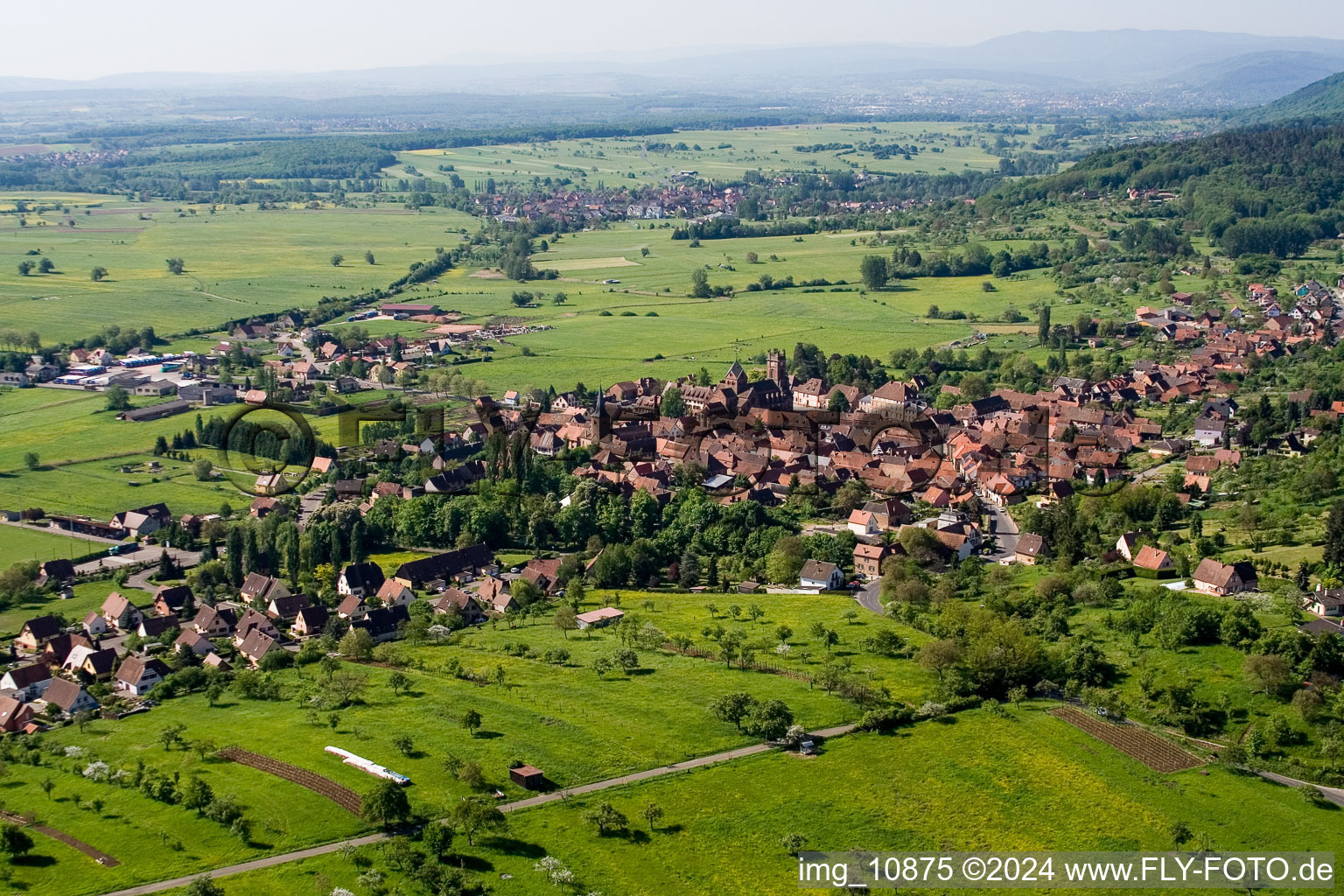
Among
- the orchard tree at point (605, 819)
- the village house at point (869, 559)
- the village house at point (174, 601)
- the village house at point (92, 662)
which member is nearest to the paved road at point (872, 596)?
the village house at point (869, 559)

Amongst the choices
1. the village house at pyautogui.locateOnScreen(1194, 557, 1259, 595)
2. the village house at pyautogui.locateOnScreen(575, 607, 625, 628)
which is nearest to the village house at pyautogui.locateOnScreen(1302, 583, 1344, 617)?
the village house at pyautogui.locateOnScreen(1194, 557, 1259, 595)

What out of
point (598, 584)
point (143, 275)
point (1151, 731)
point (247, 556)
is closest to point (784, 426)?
point (598, 584)

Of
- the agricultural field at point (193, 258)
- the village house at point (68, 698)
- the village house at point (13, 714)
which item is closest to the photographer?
the village house at point (13, 714)

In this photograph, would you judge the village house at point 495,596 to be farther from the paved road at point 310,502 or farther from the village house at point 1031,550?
the village house at point 1031,550

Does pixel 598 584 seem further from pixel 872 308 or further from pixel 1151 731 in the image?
pixel 872 308

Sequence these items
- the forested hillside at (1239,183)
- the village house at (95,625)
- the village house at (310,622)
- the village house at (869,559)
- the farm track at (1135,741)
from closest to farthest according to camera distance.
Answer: the farm track at (1135,741) < the village house at (95,625) < the village house at (310,622) < the village house at (869,559) < the forested hillside at (1239,183)

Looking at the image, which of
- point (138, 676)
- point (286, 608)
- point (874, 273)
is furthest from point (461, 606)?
point (874, 273)
